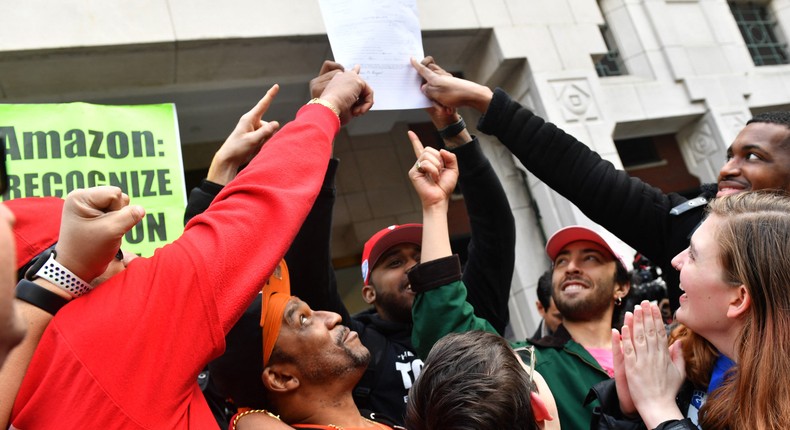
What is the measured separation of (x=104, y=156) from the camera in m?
3.36

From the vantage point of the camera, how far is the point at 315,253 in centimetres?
251

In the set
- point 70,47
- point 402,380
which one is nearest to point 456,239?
point 70,47

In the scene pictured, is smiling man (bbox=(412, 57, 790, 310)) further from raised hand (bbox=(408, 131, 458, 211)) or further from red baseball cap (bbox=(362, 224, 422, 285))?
red baseball cap (bbox=(362, 224, 422, 285))

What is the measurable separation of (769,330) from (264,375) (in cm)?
140

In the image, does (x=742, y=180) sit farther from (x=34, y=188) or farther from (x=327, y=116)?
(x=34, y=188)

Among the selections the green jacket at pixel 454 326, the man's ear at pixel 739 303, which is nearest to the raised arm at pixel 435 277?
the green jacket at pixel 454 326

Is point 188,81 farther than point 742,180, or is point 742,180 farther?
point 188,81

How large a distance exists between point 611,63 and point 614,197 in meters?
4.69

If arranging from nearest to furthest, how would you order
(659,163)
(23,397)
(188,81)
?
1. (23,397)
2. (188,81)
3. (659,163)

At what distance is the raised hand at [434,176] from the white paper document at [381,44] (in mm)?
241

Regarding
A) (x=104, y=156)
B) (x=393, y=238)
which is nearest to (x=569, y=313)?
(x=393, y=238)

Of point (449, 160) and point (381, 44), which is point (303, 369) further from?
point (381, 44)

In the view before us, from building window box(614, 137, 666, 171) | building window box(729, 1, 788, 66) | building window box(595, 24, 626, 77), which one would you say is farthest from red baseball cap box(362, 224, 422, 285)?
building window box(729, 1, 788, 66)

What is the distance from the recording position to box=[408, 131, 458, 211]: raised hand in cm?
233
